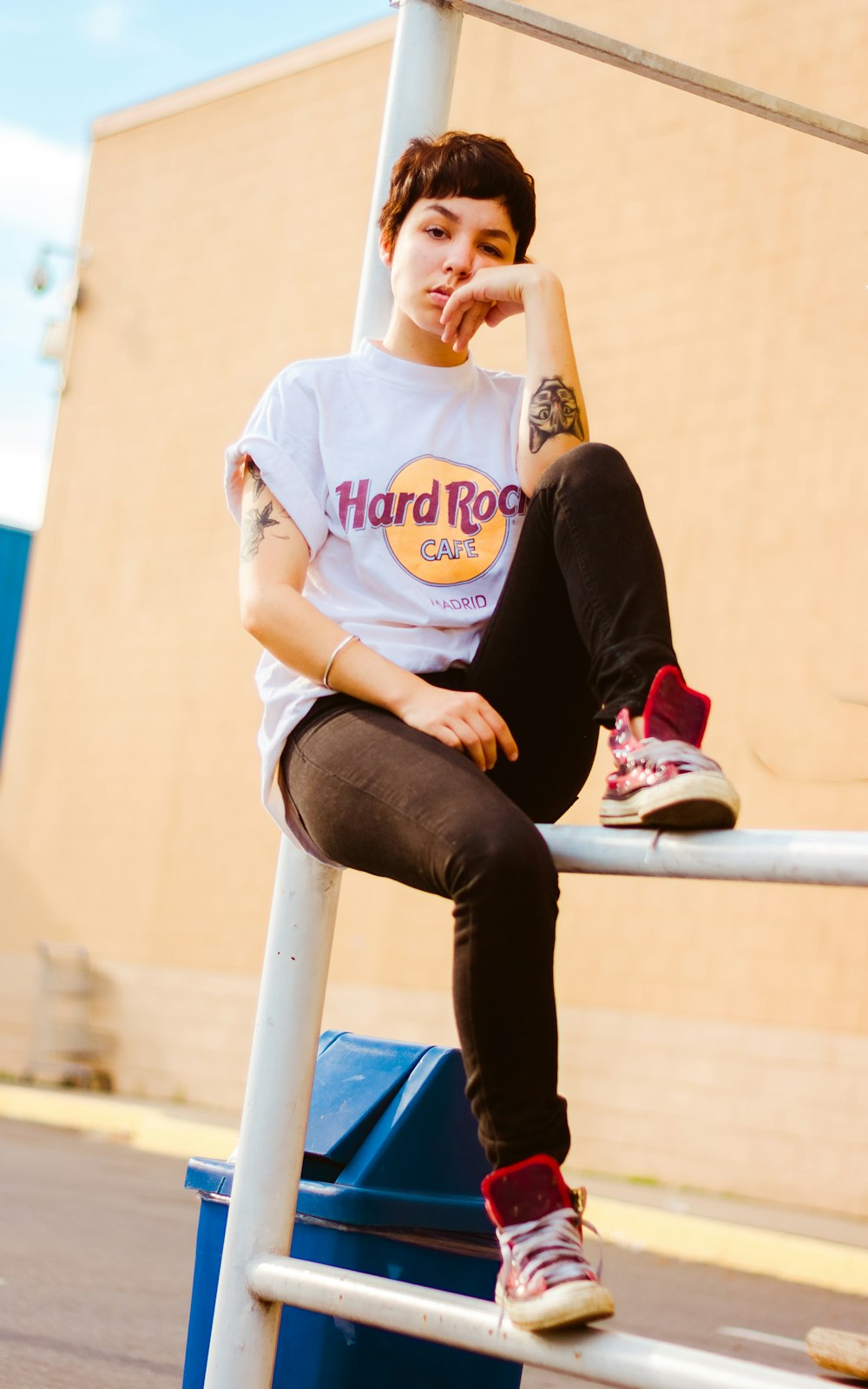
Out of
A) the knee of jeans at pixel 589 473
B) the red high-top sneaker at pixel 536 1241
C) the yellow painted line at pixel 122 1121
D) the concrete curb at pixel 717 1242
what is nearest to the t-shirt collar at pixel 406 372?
the knee of jeans at pixel 589 473

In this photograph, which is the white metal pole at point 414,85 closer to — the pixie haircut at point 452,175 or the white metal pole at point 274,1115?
the pixie haircut at point 452,175

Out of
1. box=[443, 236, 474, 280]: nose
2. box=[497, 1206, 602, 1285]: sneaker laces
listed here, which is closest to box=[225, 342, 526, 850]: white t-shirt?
box=[443, 236, 474, 280]: nose

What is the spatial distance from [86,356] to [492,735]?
12033mm

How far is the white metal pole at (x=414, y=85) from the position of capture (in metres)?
2.32

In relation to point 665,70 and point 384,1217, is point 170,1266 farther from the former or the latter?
point 665,70

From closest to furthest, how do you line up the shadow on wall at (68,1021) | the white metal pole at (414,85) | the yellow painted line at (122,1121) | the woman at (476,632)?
the woman at (476,632) < the white metal pole at (414,85) < the yellow painted line at (122,1121) < the shadow on wall at (68,1021)

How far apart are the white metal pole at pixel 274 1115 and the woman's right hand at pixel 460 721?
307 millimetres

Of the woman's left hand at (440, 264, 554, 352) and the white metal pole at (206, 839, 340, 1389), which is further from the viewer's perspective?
the woman's left hand at (440, 264, 554, 352)

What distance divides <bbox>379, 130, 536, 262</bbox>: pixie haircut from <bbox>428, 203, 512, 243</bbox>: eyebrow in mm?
17

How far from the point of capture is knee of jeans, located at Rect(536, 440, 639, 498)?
2008 mm

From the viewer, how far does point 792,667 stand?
8445 mm

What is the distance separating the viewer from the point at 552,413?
2.30 metres

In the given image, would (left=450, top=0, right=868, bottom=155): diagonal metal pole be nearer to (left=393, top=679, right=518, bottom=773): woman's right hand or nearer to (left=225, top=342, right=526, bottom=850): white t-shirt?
(left=225, top=342, right=526, bottom=850): white t-shirt

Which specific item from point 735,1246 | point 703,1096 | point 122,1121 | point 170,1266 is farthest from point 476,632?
point 122,1121
